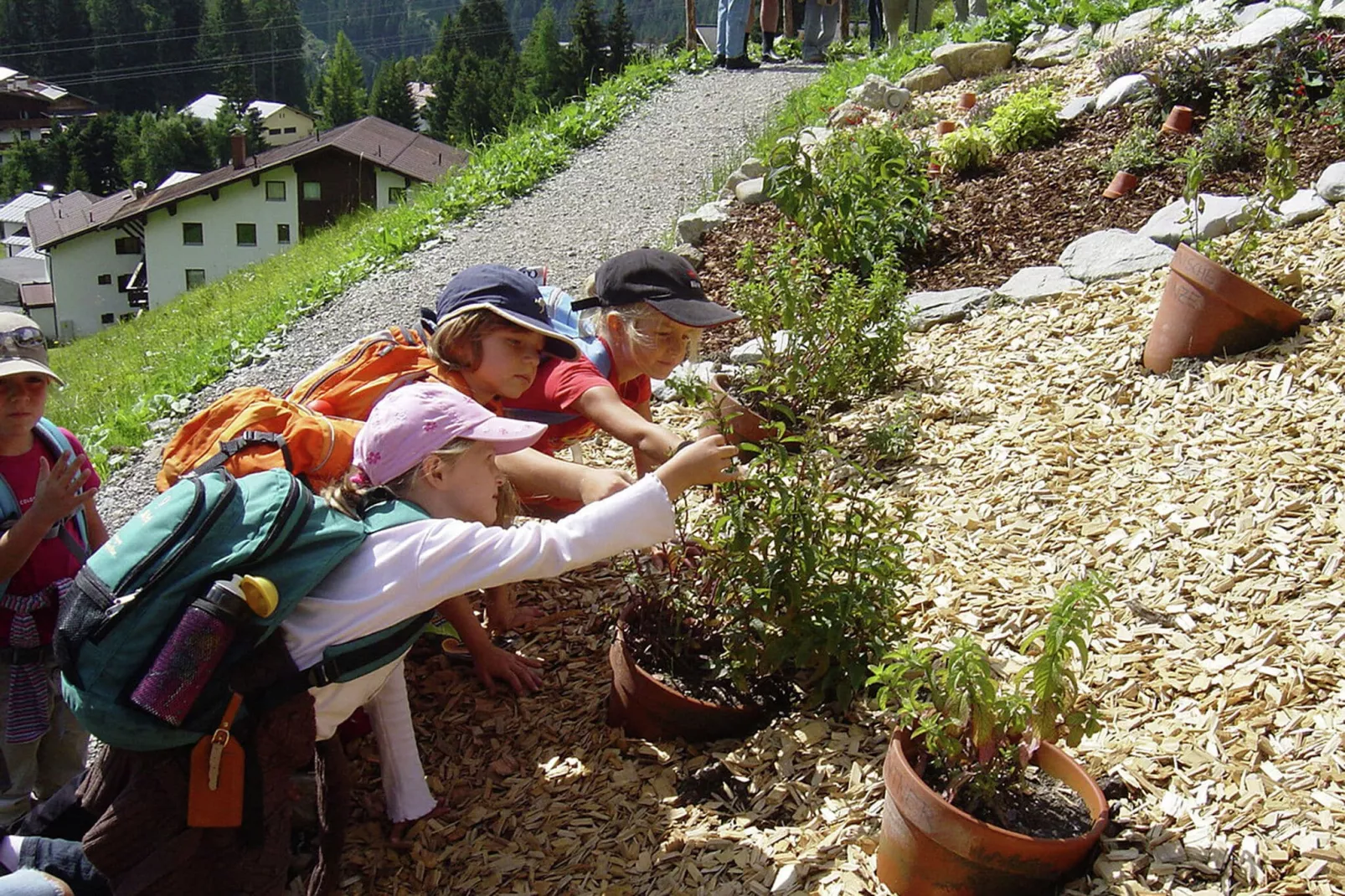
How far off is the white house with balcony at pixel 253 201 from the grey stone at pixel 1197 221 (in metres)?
31.1

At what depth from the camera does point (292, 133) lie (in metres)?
84.0

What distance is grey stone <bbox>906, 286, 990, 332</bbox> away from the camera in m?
5.55

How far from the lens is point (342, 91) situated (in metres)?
82.2

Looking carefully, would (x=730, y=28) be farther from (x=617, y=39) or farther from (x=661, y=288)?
(x=617, y=39)

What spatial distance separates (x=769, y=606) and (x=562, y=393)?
100 cm

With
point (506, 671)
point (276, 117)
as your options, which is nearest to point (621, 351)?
point (506, 671)

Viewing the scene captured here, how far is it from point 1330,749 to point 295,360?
666cm

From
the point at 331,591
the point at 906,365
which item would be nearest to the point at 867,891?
the point at 331,591

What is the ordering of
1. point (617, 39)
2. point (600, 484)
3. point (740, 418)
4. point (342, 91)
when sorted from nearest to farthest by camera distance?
point (600, 484), point (740, 418), point (617, 39), point (342, 91)

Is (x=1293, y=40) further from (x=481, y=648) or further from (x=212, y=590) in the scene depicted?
(x=212, y=590)

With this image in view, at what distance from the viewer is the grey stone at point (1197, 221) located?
5.39 meters

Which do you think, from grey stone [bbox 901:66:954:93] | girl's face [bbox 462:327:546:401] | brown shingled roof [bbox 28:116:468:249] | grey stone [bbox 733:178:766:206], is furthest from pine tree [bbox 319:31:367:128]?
girl's face [bbox 462:327:546:401]

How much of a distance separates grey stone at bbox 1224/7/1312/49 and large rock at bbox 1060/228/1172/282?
114 inches

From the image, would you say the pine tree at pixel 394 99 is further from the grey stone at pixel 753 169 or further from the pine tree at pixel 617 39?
the grey stone at pixel 753 169
